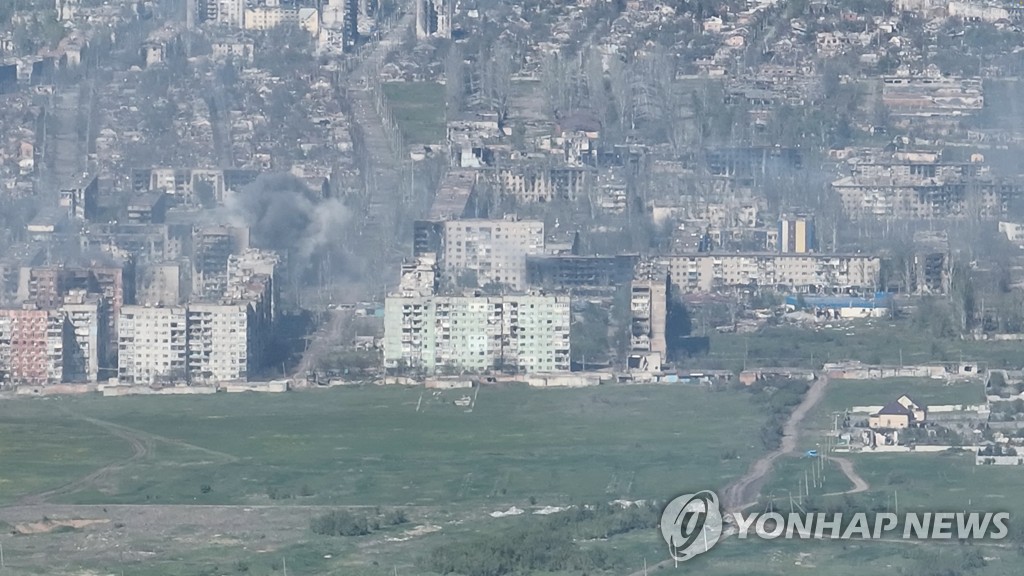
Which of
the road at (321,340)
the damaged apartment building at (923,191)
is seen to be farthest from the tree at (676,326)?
the damaged apartment building at (923,191)

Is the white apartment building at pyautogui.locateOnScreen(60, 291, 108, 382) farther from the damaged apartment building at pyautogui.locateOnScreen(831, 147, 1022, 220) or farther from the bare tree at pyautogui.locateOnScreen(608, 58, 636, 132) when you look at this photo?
the bare tree at pyautogui.locateOnScreen(608, 58, 636, 132)

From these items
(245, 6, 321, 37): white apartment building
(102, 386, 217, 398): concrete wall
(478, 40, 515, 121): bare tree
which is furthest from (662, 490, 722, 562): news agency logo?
(245, 6, 321, 37): white apartment building

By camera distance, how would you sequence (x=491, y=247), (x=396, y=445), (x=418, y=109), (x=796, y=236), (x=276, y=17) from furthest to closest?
(x=276, y=17)
(x=418, y=109)
(x=796, y=236)
(x=491, y=247)
(x=396, y=445)

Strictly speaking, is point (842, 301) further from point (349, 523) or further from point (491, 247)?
point (349, 523)

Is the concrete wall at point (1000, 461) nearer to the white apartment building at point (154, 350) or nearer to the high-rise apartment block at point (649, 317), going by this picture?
the high-rise apartment block at point (649, 317)

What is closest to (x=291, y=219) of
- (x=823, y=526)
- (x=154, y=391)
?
(x=154, y=391)
